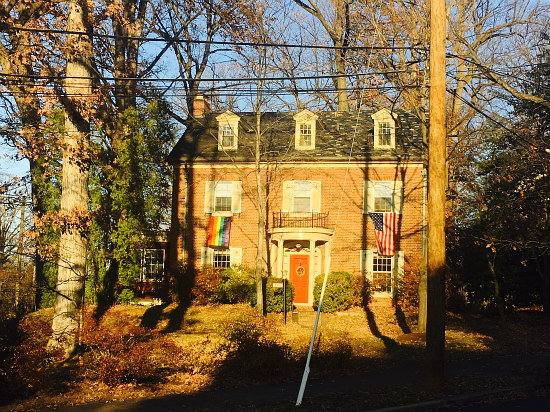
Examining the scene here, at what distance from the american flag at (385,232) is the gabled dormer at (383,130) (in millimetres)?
4010

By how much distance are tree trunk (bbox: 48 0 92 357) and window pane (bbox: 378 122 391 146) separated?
1600cm

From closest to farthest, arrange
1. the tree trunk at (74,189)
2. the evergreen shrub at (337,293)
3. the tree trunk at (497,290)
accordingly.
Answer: the tree trunk at (74,189) → the tree trunk at (497,290) → the evergreen shrub at (337,293)

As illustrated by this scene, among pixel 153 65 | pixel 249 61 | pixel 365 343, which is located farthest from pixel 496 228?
pixel 153 65

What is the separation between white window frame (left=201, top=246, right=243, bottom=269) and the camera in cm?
2902

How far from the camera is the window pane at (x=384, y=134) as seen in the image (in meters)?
29.1

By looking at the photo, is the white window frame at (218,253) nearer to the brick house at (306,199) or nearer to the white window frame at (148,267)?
the brick house at (306,199)

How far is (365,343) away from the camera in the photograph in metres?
19.9

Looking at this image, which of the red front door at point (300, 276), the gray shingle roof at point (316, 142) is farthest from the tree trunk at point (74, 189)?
the red front door at point (300, 276)

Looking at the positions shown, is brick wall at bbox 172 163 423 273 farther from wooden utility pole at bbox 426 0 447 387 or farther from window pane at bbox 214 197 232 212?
wooden utility pole at bbox 426 0 447 387

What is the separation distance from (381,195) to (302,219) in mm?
3925

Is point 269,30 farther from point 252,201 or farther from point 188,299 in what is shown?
point 188,299

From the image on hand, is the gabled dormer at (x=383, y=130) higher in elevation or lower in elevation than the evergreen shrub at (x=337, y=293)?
higher

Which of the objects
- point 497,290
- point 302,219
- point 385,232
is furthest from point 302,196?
point 497,290

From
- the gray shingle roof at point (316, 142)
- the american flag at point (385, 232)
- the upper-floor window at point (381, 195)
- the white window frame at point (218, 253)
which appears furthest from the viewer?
the white window frame at point (218, 253)
